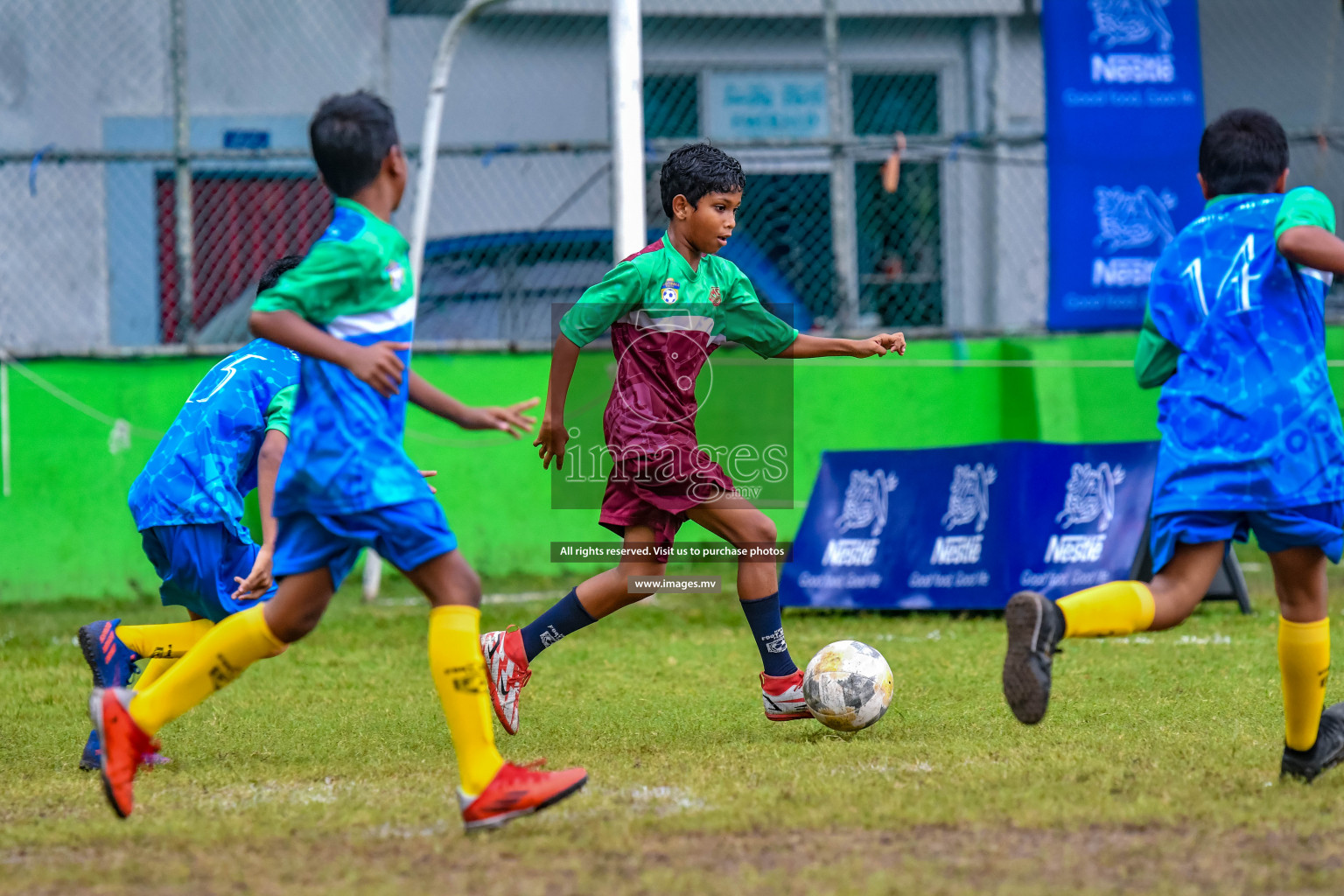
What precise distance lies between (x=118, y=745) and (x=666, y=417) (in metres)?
2.04

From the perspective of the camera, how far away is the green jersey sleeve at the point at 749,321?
5.14 meters

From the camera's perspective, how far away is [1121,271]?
9906 millimetres

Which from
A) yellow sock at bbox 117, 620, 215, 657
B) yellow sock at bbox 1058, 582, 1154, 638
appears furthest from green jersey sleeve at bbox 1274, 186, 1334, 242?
yellow sock at bbox 117, 620, 215, 657

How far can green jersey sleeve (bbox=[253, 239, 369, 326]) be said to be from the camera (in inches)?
139

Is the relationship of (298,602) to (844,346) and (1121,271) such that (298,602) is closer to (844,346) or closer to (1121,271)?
(844,346)

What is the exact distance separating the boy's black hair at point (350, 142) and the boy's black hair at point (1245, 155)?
2.10 metres

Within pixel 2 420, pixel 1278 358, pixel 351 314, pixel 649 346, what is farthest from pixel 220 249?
pixel 1278 358

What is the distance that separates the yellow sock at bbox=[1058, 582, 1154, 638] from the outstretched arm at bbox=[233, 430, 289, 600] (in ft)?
6.91

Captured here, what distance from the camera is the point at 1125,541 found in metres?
7.29

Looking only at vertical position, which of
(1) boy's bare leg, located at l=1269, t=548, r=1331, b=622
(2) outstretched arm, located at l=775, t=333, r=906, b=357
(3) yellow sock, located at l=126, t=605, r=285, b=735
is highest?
(2) outstretched arm, located at l=775, t=333, r=906, b=357

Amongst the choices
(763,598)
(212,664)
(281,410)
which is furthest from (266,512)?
(763,598)

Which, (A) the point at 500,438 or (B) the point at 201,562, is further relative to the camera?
(A) the point at 500,438

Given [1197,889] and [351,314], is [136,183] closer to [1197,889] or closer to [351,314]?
[351,314]

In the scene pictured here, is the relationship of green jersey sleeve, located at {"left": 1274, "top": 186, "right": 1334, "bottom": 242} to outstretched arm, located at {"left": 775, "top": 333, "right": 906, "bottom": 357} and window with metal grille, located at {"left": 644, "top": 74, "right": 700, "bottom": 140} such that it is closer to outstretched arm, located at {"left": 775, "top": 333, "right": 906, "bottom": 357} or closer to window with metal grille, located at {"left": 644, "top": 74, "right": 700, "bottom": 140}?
outstretched arm, located at {"left": 775, "top": 333, "right": 906, "bottom": 357}
